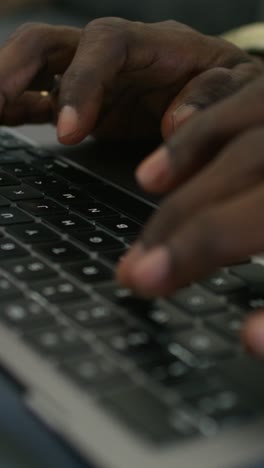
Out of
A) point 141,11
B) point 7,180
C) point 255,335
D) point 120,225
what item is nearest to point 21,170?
point 7,180

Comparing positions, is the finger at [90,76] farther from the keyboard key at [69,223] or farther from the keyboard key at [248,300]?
the keyboard key at [248,300]

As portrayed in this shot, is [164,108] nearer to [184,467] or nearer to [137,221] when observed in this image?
[137,221]

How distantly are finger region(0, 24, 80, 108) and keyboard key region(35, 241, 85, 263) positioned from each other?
8.1 inches

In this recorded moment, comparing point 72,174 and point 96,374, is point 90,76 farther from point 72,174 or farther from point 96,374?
point 96,374

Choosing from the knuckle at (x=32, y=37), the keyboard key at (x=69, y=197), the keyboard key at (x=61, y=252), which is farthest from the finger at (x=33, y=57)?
the keyboard key at (x=61, y=252)

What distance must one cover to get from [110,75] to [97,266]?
0.69ft

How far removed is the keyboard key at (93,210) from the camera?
0.55 meters

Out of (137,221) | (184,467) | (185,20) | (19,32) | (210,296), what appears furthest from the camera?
(185,20)

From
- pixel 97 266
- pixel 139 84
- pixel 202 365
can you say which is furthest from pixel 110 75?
pixel 202 365

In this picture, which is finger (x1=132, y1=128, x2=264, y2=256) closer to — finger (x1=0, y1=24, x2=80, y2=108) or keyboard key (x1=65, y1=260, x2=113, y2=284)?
keyboard key (x1=65, y1=260, x2=113, y2=284)

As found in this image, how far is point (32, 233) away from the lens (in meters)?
0.51

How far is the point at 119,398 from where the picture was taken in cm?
33

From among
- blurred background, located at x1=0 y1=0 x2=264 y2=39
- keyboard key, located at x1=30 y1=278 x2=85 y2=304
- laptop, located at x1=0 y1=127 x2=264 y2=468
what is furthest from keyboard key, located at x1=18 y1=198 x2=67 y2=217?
blurred background, located at x1=0 y1=0 x2=264 y2=39

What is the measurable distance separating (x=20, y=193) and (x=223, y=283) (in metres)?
0.19
